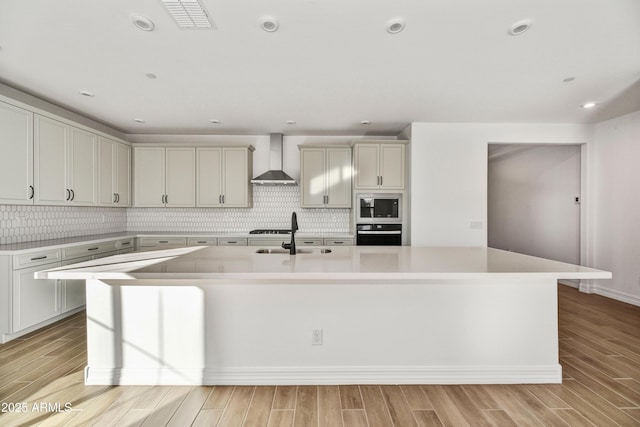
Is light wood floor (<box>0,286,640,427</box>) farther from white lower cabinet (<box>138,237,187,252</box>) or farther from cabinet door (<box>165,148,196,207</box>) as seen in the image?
cabinet door (<box>165,148,196,207</box>)

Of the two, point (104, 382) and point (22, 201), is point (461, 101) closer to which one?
point (104, 382)

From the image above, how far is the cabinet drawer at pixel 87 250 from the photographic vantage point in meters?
3.36

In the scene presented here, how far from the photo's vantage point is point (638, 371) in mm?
2314

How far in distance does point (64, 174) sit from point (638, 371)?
6.06m

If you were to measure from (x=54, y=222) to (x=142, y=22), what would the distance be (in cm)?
318

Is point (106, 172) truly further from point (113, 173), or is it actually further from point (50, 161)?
point (50, 161)

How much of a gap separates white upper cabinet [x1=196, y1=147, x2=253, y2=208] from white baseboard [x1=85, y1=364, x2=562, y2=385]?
9.78 ft

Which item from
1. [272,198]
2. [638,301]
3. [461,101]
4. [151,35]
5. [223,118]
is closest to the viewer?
[151,35]

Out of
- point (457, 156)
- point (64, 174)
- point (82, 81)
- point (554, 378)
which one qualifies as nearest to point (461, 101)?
point (457, 156)

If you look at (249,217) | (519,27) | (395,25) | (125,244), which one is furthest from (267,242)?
(519,27)

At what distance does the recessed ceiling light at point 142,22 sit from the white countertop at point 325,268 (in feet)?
5.46

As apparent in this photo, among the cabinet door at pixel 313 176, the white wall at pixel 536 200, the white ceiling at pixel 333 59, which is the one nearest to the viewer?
the white ceiling at pixel 333 59

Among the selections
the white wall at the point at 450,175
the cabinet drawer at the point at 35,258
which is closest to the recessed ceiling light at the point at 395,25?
the white wall at the point at 450,175

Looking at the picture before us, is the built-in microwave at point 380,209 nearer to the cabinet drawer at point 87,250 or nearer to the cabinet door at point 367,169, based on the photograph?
the cabinet door at point 367,169
